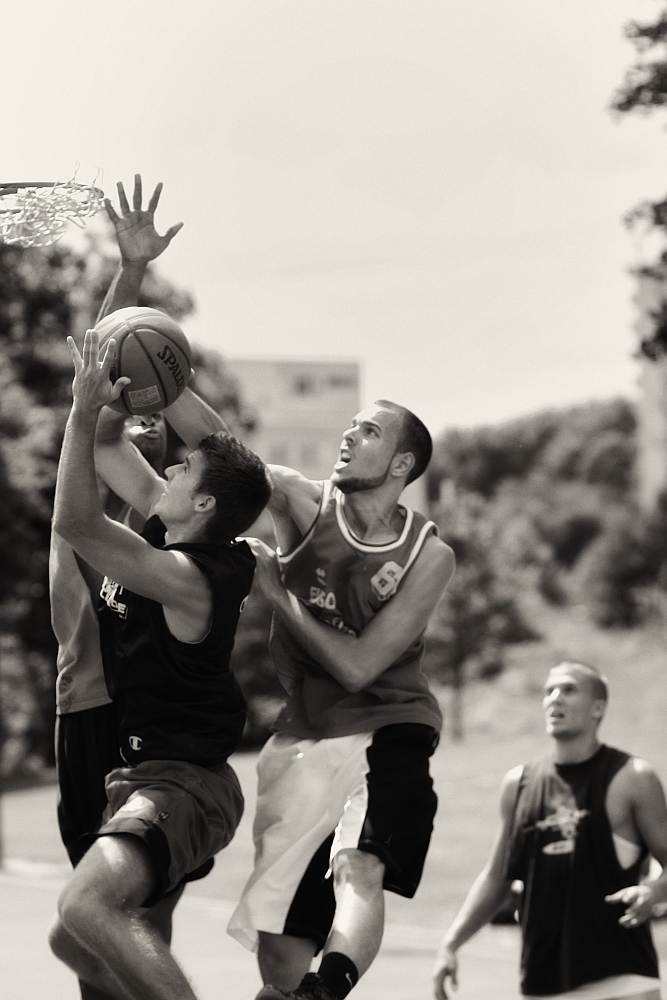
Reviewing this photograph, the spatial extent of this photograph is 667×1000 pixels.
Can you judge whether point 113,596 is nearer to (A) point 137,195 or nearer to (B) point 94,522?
(B) point 94,522

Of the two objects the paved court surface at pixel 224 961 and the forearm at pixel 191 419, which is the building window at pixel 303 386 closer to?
the paved court surface at pixel 224 961

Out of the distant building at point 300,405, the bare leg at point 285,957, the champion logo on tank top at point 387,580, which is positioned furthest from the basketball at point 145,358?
the distant building at point 300,405

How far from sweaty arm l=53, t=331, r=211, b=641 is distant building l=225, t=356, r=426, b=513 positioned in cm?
5768

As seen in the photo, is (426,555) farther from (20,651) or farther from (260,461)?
(20,651)

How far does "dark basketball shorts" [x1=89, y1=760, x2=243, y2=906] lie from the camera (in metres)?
4.72

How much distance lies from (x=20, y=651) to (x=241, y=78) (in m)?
15.3

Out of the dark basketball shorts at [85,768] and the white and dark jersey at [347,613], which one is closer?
the white and dark jersey at [347,613]

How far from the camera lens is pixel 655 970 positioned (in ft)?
21.0

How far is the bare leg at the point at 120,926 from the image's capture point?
4.45 metres

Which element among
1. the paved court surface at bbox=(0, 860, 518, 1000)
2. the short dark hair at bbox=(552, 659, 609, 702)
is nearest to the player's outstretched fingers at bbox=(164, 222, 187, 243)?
the short dark hair at bbox=(552, 659, 609, 702)

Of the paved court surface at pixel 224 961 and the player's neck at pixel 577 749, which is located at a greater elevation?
the player's neck at pixel 577 749

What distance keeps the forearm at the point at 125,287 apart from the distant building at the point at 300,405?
2231 inches

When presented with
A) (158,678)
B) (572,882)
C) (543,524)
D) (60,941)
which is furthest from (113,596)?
(543,524)

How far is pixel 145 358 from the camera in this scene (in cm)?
526
